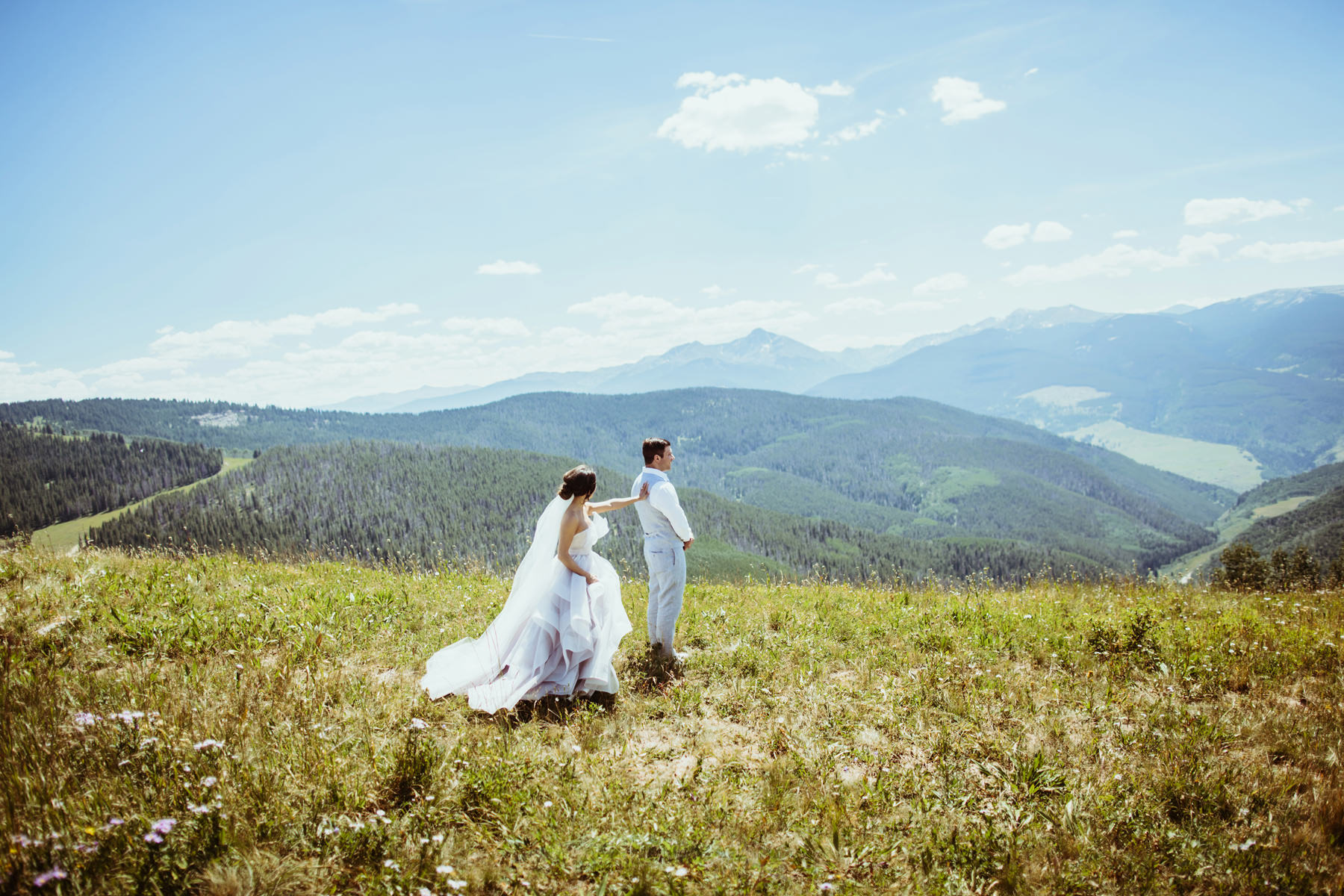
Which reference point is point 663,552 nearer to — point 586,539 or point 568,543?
point 586,539

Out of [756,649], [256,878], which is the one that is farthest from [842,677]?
[256,878]

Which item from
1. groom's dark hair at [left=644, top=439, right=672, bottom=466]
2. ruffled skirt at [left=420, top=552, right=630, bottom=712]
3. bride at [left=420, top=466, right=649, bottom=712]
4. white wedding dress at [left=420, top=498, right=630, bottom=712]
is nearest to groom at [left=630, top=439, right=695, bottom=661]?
groom's dark hair at [left=644, top=439, right=672, bottom=466]

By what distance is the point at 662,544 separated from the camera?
8.15 metres

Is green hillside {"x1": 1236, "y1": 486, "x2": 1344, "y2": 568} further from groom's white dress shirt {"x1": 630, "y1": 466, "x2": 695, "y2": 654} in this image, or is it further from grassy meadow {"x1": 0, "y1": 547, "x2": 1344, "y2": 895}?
groom's white dress shirt {"x1": 630, "y1": 466, "x2": 695, "y2": 654}

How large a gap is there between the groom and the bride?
0.21 m

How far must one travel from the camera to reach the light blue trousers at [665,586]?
26.7 feet

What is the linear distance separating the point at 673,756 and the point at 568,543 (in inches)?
110

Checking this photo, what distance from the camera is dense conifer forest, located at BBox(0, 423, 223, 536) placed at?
154625 mm

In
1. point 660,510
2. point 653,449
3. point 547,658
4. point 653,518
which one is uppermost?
point 653,449

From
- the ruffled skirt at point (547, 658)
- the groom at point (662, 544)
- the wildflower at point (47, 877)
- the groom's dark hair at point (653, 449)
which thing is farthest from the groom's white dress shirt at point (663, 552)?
the wildflower at point (47, 877)

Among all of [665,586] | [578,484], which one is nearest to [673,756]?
[665,586]

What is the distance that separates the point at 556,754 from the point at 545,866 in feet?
5.32

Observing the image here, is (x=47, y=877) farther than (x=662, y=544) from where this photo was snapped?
No

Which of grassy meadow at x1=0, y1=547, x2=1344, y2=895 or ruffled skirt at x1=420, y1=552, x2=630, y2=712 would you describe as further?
ruffled skirt at x1=420, y1=552, x2=630, y2=712
